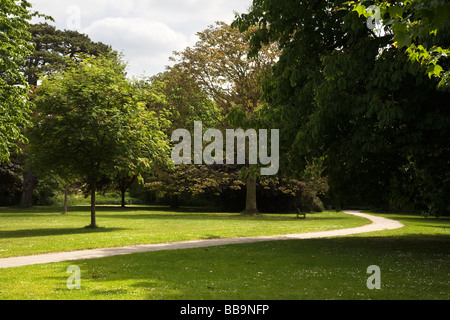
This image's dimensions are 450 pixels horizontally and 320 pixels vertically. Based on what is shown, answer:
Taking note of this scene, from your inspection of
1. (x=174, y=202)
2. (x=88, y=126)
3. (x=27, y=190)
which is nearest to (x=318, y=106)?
(x=88, y=126)

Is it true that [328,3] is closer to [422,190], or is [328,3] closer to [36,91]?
[422,190]

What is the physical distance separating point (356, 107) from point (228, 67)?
23607 millimetres

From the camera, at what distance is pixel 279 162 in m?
14.2

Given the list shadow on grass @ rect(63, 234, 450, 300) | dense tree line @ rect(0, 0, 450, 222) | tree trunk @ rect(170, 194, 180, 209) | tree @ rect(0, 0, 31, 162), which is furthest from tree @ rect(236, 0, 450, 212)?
tree trunk @ rect(170, 194, 180, 209)

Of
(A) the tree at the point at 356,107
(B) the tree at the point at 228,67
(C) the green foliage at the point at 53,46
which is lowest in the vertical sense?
(A) the tree at the point at 356,107

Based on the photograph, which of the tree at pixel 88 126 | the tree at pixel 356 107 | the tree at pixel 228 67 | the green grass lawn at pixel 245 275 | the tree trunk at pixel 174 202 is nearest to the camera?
the green grass lawn at pixel 245 275

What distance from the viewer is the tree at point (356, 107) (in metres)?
11.7

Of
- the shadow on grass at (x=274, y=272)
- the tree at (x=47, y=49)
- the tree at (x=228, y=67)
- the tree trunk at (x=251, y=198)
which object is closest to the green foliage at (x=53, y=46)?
the tree at (x=47, y=49)

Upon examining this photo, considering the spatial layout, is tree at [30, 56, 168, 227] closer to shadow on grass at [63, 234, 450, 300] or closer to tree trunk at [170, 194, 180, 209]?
shadow on grass at [63, 234, 450, 300]

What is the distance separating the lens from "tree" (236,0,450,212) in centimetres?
1173

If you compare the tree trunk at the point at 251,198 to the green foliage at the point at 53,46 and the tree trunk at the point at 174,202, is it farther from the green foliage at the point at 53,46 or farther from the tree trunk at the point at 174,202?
the green foliage at the point at 53,46

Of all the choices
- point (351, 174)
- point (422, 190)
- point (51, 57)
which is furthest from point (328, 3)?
point (51, 57)

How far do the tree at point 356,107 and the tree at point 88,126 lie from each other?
323 inches

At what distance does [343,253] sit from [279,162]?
135 inches
